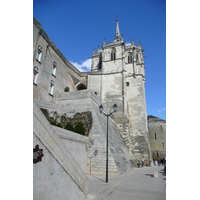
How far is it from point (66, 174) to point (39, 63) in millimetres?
12586

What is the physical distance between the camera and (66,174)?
13.0 feet

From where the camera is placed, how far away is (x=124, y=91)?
77.8 ft

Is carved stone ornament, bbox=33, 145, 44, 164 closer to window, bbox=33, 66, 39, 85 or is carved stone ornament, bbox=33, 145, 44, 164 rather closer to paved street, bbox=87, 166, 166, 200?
paved street, bbox=87, 166, 166, 200

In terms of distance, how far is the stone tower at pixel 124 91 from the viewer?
22203 mm

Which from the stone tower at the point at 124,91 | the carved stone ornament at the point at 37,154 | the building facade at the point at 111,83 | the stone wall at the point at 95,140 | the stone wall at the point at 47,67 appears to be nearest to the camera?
the carved stone ornament at the point at 37,154

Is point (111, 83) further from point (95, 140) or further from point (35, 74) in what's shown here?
point (95, 140)

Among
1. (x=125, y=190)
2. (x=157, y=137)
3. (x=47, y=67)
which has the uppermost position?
(x=47, y=67)

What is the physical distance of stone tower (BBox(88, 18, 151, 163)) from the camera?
72.8 ft

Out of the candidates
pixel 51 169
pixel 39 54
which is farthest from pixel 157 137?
pixel 51 169

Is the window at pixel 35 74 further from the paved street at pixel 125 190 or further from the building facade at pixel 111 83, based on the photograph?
the paved street at pixel 125 190

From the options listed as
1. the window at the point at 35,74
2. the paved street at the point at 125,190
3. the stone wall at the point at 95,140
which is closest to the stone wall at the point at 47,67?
the window at the point at 35,74

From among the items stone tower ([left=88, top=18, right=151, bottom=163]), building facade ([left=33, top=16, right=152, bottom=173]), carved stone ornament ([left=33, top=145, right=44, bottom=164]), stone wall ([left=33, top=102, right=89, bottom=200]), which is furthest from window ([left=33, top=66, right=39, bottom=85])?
stone tower ([left=88, top=18, right=151, bottom=163])
